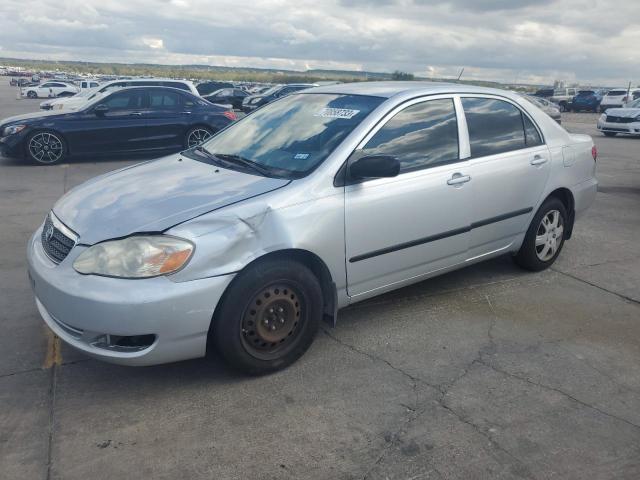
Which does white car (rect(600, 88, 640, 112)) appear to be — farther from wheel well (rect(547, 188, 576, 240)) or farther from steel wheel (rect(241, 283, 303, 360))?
steel wheel (rect(241, 283, 303, 360))

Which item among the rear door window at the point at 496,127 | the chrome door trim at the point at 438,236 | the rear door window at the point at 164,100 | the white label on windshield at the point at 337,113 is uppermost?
the rear door window at the point at 164,100

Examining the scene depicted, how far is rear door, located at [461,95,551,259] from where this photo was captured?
4.38 metres

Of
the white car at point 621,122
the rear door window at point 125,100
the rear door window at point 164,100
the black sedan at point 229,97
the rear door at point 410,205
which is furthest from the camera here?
the black sedan at point 229,97

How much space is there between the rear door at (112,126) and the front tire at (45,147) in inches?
7.4

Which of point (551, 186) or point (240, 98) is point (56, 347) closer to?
point (551, 186)

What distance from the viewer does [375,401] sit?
3.18m

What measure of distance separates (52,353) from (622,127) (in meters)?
19.8

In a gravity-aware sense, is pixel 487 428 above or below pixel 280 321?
below

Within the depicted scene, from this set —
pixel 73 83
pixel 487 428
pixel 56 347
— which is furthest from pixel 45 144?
pixel 73 83

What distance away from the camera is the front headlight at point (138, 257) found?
2.96 m

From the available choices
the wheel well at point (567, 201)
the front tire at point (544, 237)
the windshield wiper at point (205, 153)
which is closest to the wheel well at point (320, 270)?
the windshield wiper at point (205, 153)

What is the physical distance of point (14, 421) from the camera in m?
2.93

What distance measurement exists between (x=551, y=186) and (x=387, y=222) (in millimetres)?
1999

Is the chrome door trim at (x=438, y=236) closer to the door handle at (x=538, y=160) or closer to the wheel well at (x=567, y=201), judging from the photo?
the door handle at (x=538, y=160)
